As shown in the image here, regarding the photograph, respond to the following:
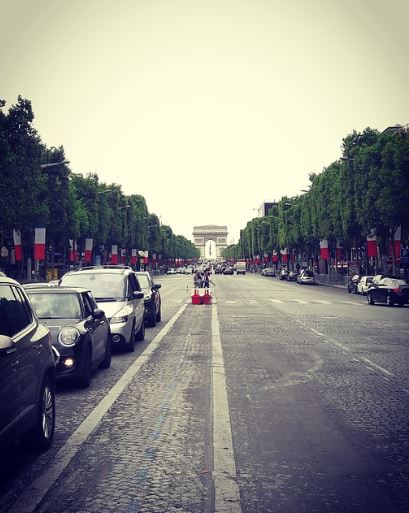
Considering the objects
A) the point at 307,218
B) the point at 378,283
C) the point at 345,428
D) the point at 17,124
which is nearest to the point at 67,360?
the point at 345,428

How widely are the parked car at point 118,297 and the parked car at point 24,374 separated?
6686 millimetres

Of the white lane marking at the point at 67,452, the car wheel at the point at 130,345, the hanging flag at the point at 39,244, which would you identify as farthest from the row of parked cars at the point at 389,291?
the white lane marking at the point at 67,452

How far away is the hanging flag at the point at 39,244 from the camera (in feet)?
141

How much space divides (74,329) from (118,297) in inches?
203

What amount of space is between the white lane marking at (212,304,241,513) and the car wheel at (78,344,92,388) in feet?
5.99

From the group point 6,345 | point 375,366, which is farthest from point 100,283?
point 6,345

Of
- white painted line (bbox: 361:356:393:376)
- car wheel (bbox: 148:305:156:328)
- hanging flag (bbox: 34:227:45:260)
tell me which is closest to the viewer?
white painted line (bbox: 361:356:393:376)

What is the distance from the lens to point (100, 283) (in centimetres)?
1536

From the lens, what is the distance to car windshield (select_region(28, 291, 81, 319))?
10375mm

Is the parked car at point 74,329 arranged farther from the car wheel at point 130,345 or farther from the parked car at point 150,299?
the parked car at point 150,299

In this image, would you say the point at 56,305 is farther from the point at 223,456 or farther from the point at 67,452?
the point at 223,456

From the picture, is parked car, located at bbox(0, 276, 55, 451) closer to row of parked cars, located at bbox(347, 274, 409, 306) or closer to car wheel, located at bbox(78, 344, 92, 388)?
car wheel, located at bbox(78, 344, 92, 388)

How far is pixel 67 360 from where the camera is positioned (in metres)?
9.38

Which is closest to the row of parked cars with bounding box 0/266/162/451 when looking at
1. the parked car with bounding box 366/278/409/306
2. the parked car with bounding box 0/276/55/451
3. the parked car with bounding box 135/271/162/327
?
the parked car with bounding box 0/276/55/451
